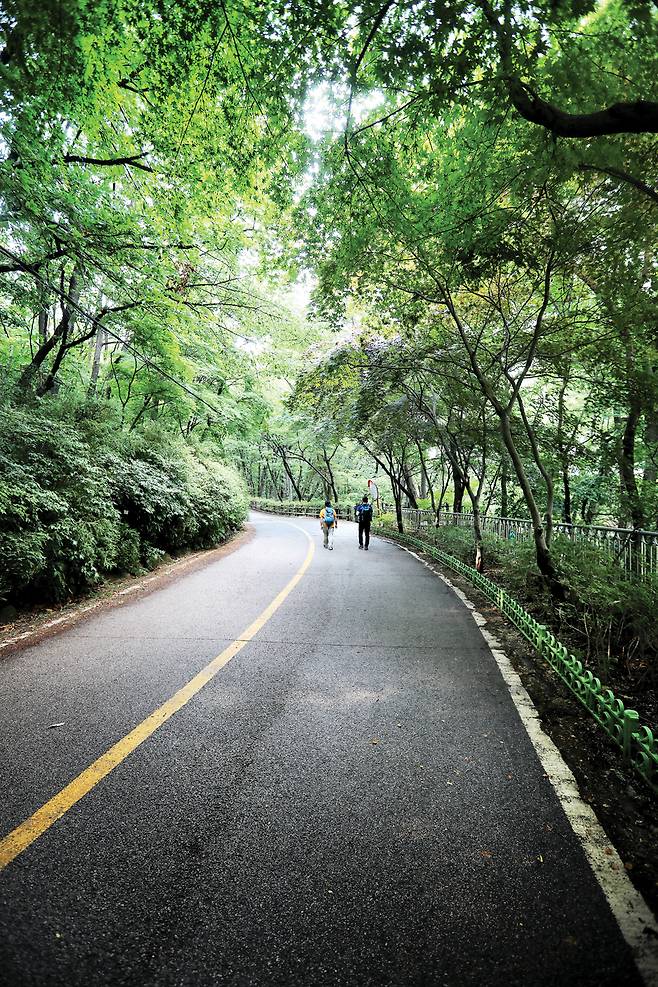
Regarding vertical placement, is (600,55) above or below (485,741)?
above

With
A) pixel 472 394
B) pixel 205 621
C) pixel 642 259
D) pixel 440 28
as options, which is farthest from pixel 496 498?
pixel 440 28

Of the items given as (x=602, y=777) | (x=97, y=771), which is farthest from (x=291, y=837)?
(x=602, y=777)

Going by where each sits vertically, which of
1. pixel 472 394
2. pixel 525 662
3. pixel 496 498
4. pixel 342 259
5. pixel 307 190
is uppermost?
pixel 307 190

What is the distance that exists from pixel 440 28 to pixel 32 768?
561cm

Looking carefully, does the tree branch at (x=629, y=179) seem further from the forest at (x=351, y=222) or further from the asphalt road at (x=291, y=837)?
the asphalt road at (x=291, y=837)

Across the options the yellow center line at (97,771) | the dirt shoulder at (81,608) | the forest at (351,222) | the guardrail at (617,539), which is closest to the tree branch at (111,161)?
the forest at (351,222)

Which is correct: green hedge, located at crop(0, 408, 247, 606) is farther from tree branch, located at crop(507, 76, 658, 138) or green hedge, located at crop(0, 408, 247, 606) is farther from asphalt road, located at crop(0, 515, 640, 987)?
tree branch, located at crop(507, 76, 658, 138)

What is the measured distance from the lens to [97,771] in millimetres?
2816

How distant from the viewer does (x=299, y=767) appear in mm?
2953

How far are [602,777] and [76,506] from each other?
7.61 meters

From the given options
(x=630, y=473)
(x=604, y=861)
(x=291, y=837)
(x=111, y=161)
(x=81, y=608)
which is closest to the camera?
(x=604, y=861)

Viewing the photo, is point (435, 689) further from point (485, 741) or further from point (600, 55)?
point (600, 55)

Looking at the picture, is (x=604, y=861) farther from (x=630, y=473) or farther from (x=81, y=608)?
(x=630, y=473)

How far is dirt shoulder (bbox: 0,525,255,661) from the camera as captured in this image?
5.33 meters
